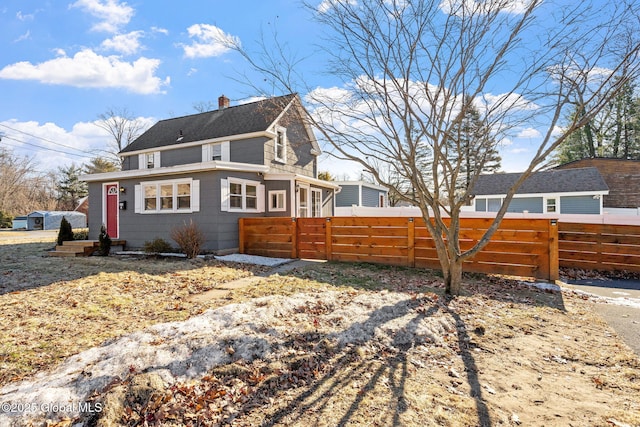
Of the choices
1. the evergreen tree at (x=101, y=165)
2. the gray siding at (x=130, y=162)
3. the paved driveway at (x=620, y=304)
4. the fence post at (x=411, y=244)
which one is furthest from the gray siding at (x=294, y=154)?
the evergreen tree at (x=101, y=165)

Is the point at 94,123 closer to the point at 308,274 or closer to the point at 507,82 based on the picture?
the point at 308,274

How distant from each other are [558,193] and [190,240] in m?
22.7

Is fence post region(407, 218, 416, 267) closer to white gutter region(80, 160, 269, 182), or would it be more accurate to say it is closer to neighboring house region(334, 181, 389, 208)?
white gutter region(80, 160, 269, 182)

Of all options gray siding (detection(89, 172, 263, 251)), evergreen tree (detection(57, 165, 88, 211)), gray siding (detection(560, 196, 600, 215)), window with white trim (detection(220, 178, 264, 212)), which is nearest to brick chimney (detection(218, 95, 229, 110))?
gray siding (detection(89, 172, 263, 251))

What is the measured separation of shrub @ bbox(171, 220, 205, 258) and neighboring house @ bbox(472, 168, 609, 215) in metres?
19.8

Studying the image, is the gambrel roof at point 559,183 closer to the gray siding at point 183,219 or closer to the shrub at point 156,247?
the gray siding at point 183,219

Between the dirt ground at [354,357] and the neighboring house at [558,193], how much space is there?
18.3 meters

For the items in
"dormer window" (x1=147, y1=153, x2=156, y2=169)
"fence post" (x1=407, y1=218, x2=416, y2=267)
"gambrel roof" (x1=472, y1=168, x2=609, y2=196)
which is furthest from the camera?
"gambrel roof" (x1=472, y1=168, x2=609, y2=196)

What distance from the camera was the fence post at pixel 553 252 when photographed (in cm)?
682

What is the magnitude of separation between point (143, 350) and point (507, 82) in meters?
6.78

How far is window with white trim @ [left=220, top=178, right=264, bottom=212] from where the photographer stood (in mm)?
10688

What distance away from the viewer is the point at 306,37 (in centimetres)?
600

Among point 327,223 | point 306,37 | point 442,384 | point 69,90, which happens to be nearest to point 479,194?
point 327,223

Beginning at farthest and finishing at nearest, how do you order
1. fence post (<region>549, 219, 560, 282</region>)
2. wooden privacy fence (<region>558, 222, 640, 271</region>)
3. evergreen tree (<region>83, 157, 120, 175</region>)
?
evergreen tree (<region>83, 157, 120, 175</region>), wooden privacy fence (<region>558, 222, 640, 271</region>), fence post (<region>549, 219, 560, 282</region>)
